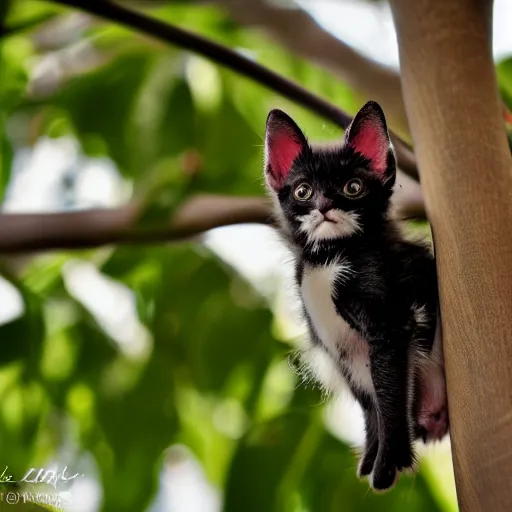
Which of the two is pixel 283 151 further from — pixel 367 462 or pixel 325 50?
→ pixel 325 50

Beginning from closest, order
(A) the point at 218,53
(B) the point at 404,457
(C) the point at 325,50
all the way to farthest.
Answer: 1. (B) the point at 404,457
2. (A) the point at 218,53
3. (C) the point at 325,50

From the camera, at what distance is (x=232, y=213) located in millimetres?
497

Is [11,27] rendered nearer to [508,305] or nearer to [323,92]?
[323,92]

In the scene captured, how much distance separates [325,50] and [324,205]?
1.23 feet

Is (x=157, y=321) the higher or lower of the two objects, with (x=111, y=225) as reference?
A: lower

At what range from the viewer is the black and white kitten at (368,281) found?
0.33 metres

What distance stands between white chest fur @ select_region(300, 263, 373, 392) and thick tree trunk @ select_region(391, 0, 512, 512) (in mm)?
45

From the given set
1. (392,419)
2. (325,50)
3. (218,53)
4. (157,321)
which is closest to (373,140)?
(392,419)

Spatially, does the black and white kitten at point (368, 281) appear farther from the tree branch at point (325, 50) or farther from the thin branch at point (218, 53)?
the tree branch at point (325, 50)

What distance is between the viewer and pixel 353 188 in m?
0.35

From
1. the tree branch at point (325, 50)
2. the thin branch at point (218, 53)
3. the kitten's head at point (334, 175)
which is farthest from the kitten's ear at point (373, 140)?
the tree branch at point (325, 50)

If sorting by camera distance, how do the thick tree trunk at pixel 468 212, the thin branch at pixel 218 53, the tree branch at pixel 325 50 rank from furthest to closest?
the tree branch at pixel 325 50
the thin branch at pixel 218 53
the thick tree trunk at pixel 468 212

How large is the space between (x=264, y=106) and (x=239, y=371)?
1.01 ft

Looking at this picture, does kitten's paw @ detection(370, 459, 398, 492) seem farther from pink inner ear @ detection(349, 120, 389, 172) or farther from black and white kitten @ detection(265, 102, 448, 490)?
pink inner ear @ detection(349, 120, 389, 172)
